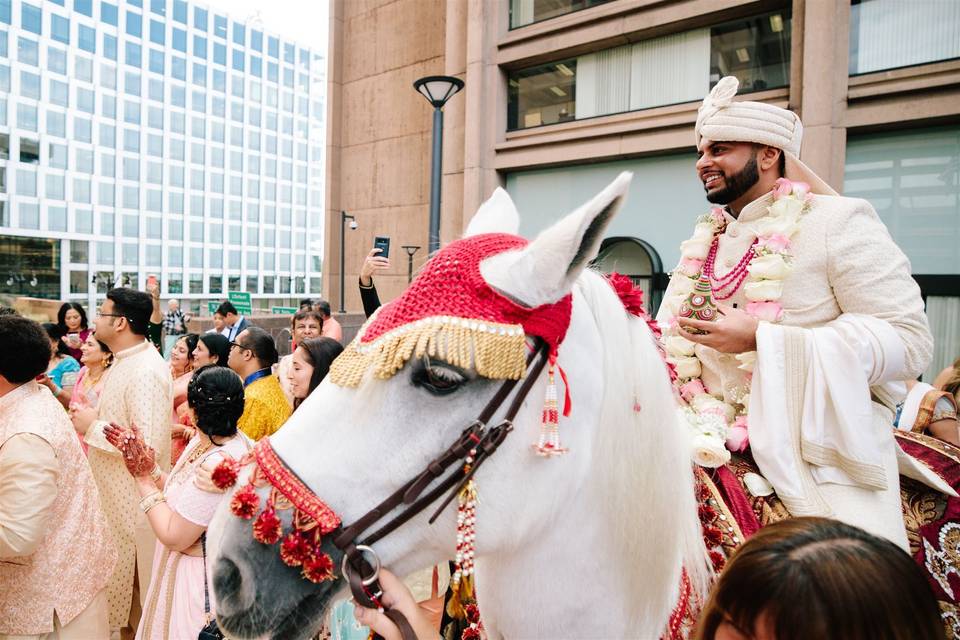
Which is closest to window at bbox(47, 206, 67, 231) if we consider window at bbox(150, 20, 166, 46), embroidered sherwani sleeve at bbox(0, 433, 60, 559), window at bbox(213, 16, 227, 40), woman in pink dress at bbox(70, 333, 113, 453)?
window at bbox(150, 20, 166, 46)

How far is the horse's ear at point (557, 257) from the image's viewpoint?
1.03 meters

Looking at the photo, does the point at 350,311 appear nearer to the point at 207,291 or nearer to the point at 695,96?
the point at 695,96

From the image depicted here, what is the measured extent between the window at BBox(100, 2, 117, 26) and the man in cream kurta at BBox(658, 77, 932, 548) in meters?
75.0

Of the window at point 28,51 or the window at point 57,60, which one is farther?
the window at point 57,60

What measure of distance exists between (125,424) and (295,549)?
10.7 feet

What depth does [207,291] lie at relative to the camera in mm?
60562

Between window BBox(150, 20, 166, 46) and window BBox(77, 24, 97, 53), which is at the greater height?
window BBox(150, 20, 166, 46)

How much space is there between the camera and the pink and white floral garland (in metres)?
1.65

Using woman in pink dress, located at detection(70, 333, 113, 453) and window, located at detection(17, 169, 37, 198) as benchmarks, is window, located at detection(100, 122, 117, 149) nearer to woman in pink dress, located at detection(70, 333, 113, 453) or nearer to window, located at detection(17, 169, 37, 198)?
window, located at detection(17, 169, 37, 198)

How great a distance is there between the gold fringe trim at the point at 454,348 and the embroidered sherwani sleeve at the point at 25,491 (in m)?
2.32

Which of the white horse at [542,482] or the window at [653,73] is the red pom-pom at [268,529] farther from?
the window at [653,73]

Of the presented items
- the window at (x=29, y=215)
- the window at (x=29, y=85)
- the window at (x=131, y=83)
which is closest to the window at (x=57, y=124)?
the window at (x=29, y=85)

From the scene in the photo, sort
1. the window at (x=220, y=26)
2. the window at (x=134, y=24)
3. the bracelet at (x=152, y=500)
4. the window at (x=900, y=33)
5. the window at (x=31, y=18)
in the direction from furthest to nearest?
the window at (x=220, y=26) → the window at (x=134, y=24) → the window at (x=31, y=18) → the window at (x=900, y=33) → the bracelet at (x=152, y=500)

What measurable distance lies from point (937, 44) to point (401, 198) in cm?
1234
